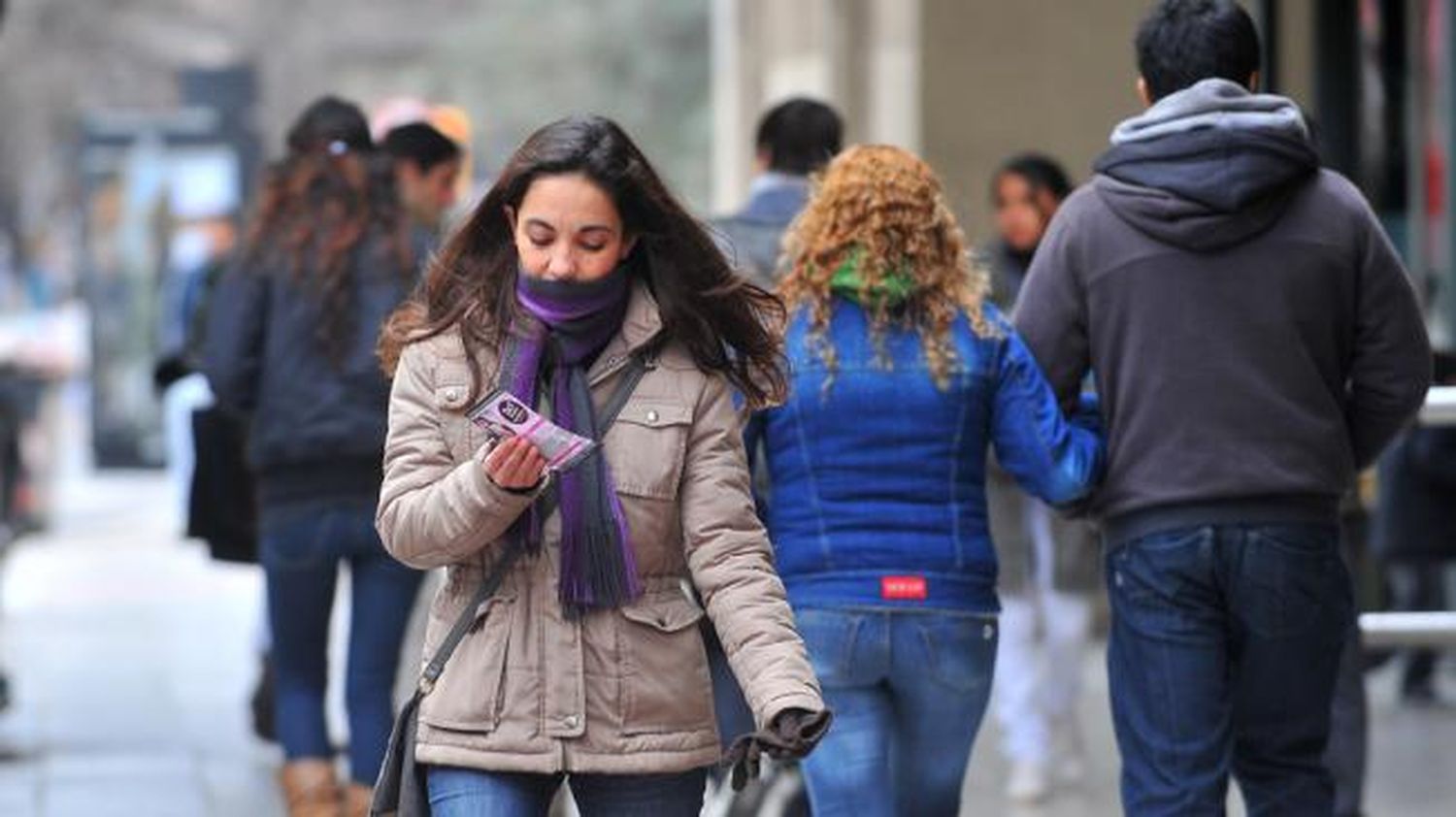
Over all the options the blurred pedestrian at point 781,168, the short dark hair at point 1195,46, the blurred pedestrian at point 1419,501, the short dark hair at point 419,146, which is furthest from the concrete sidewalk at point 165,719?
the short dark hair at point 1195,46

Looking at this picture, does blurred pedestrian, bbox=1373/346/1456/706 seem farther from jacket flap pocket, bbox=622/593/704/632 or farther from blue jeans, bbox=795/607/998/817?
jacket flap pocket, bbox=622/593/704/632

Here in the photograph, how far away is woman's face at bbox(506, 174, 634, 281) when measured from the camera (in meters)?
5.16

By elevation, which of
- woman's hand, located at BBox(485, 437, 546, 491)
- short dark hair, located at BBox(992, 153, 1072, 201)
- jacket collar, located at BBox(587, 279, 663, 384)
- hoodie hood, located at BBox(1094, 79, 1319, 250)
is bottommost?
woman's hand, located at BBox(485, 437, 546, 491)

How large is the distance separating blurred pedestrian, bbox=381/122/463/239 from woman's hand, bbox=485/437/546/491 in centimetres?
438

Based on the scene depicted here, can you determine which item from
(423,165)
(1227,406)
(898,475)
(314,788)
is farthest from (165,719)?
(1227,406)

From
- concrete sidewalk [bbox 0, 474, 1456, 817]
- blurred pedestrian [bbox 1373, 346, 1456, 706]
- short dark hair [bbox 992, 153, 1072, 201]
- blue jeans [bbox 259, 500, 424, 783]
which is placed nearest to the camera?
blue jeans [bbox 259, 500, 424, 783]

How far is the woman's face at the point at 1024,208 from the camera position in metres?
10.4

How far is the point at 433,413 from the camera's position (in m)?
5.22

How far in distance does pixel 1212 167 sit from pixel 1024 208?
4.01m

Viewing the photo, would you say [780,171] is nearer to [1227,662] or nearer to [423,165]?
[423,165]

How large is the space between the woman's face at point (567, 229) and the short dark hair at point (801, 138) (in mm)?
3347

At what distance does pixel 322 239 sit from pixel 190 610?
352 inches

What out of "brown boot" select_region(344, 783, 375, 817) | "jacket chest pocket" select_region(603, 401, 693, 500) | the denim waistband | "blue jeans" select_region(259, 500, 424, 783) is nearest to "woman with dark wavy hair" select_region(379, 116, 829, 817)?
"jacket chest pocket" select_region(603, 401, 693, 500)

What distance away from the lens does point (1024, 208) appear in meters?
10.4
